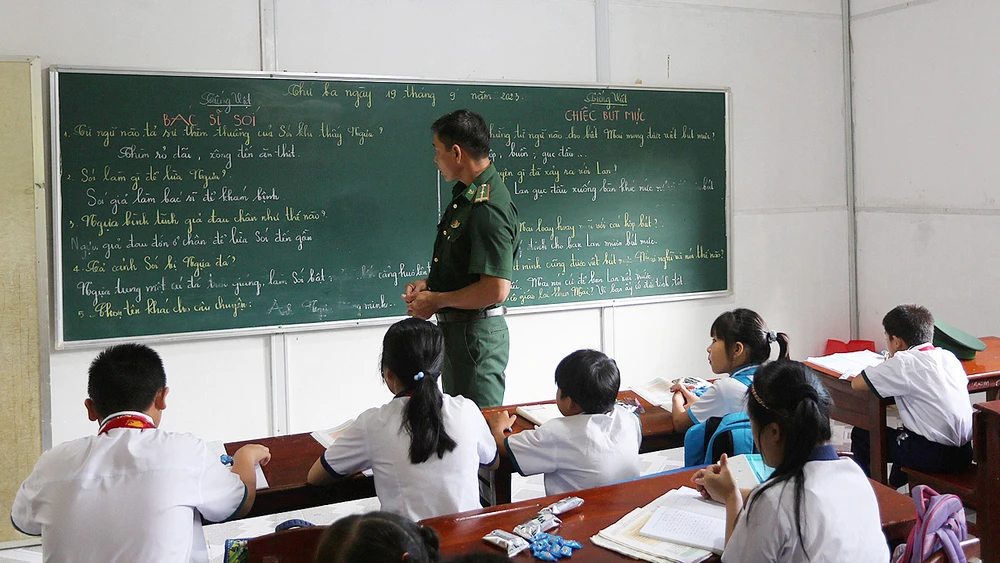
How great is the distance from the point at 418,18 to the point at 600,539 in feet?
10.3

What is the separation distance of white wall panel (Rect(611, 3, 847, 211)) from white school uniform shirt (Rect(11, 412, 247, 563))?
3536 millimetres

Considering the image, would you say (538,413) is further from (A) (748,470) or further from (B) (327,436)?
(A) (748,470)

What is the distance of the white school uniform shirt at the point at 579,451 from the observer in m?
2.17

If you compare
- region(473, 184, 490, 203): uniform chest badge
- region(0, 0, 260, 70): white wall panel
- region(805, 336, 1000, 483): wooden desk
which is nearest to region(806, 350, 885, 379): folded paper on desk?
region(805, 336, 1000, 483): wooden desk

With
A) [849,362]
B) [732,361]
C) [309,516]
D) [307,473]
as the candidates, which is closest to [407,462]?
[307,473]

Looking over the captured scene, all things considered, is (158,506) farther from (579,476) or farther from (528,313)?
(528,313)

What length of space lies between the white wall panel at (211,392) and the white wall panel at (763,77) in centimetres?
246

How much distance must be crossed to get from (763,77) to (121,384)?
4269 millimetres

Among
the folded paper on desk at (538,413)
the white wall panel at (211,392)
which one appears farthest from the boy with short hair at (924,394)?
the white wall panel at (211,392)

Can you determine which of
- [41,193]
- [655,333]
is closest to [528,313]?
[655,333]

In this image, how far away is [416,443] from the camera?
2.00 metres

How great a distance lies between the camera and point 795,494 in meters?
1.51

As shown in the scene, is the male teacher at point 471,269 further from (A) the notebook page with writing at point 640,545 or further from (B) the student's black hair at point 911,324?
(B) the student's black hair at point 911,324

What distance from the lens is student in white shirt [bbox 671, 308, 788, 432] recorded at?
2381 mm
